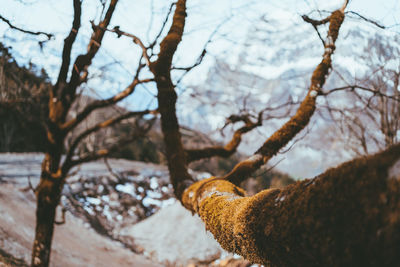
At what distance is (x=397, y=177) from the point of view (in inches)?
21.7

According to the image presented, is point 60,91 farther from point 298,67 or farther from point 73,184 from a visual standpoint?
point 298,67

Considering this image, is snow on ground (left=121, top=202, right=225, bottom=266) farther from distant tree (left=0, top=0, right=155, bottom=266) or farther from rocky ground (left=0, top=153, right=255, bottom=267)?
distant tree (left=0, top=0, right=155, bottom=266)

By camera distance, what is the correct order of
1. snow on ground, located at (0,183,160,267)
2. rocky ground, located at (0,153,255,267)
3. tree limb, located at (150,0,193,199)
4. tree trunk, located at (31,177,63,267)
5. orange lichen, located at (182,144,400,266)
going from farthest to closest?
rocky ground, located at (0,153,255,267) < snow on ground, located at (0,183,160,267) < tree trunk, located at (31,177,63,267) < tree limb, located at (150,0,193,199) < orange lichen, located at (182,144,400,266)

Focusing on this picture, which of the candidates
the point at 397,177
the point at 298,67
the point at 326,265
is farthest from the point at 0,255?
the point at 298,67

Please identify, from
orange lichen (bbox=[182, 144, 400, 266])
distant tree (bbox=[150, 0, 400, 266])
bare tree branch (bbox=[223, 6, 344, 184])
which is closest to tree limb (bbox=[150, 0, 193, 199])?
bare tree branch (bbox=[223, 6, 344, 184])

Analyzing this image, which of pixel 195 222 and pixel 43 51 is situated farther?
pixel 195 222

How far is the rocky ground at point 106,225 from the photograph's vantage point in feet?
16.1

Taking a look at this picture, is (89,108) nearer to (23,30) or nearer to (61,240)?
(23,30)

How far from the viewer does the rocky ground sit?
16.1ft

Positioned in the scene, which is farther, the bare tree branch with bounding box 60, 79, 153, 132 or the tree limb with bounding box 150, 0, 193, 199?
the bare tree branch with bounding box 60, 79, 153, 132

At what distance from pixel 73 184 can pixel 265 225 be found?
26.9 feet

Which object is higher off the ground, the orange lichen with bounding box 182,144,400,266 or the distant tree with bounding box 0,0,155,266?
the distant tree with bounding box 0,0,155,266

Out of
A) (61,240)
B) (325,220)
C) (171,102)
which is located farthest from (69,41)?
(61,240)

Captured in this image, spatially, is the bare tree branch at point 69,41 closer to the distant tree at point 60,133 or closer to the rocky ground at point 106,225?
the distant tree at point 60,133
